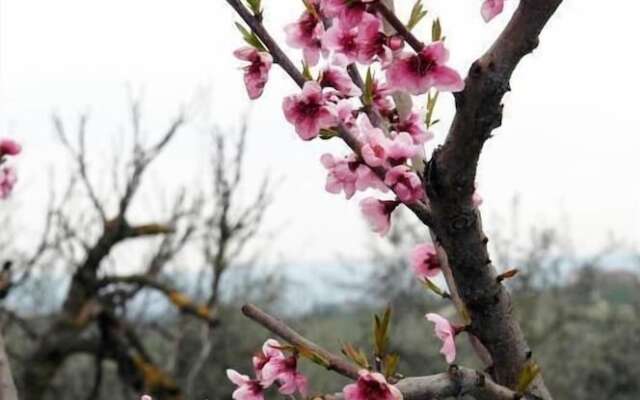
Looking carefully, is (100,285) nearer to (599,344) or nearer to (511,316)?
(599,344)

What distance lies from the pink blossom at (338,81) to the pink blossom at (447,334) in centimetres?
37

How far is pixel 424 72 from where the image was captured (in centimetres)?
137

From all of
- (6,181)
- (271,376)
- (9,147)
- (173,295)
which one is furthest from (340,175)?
(173,295)

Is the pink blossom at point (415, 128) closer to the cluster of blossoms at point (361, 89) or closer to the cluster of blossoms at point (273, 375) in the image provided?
the cluster of blossoms at point (361, 89)

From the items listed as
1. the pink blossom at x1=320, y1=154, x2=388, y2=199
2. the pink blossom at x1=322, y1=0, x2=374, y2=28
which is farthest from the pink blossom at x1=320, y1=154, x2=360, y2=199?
the pink blossom at x1=322, y1=0, x2=374, y2=28

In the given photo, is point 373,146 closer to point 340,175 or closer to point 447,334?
point 340,175

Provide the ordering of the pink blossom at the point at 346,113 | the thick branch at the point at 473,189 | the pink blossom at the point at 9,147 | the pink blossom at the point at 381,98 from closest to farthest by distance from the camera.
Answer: the thick branch at the point at 473,189
the pink blossom at the point at 346,113
the pink blossom at the point at 381,98
the pink blossom at the point at 9,147

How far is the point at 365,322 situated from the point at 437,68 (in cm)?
1304

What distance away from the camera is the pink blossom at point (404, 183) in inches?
57.0

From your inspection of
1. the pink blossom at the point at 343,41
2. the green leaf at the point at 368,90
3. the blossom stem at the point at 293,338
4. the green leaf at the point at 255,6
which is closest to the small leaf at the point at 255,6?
the green leaf at the point at 255,6

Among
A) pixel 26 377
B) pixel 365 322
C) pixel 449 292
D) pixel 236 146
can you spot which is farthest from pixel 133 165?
pixel 449 292

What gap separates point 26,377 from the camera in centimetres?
984

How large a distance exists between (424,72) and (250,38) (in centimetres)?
35

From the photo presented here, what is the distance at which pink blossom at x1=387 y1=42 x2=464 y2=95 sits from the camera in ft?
4.33
